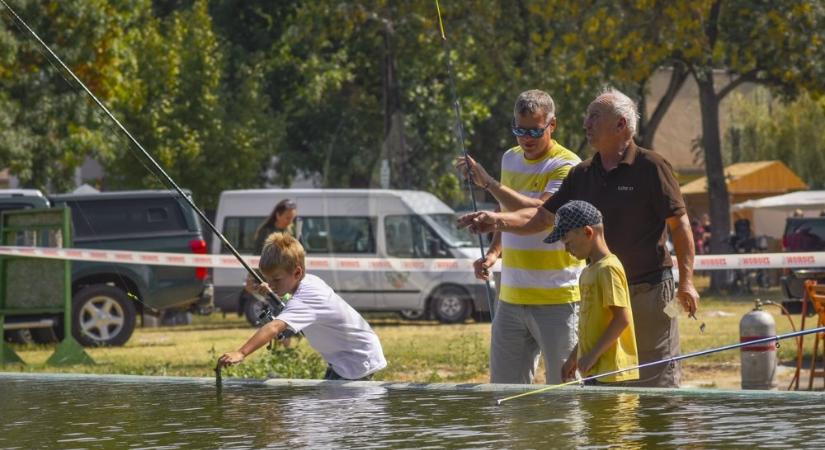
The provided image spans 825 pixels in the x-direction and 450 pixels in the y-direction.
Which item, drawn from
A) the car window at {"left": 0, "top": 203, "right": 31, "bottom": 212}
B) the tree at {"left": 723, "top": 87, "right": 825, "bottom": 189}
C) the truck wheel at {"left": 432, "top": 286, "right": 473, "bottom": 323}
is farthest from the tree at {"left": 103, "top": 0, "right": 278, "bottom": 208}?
the tree at {"left": 723, "top": 87, "right": 825, "bottom": 189}

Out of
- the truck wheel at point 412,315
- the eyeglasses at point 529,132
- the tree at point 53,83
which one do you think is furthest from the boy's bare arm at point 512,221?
the tree at point 53,83

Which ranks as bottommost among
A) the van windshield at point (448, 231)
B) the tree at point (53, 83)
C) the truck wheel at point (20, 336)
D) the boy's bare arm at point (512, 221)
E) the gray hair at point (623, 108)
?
the truck wheel at point (20, 336)

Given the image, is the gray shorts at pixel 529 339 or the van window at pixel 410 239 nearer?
the gray shorts at pixel 529 339

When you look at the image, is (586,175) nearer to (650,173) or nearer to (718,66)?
(650,173)

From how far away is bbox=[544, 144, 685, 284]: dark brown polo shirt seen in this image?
723 cm

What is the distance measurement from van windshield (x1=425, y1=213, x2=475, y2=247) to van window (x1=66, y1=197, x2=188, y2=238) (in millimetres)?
4041

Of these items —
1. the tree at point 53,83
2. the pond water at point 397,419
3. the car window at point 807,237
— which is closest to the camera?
the pond water at point 397,419

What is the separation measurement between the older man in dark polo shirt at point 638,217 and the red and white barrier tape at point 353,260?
147 inches

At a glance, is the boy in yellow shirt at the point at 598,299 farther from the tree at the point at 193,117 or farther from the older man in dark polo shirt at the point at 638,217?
the tree at the point at 193,117

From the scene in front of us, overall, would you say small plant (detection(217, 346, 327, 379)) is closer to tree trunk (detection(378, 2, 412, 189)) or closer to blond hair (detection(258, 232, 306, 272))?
blond hair (detection(258, 232, 306, 272))

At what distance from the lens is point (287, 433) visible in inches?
224

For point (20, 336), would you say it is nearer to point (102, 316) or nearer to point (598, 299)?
point (102, 316)

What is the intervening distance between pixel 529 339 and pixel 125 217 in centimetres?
1438

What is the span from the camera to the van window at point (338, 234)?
2473 centimetres
